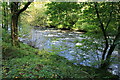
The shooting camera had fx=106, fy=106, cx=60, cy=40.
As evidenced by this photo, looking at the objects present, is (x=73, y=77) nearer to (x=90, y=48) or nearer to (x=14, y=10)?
(x=90, y=48)

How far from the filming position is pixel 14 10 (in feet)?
14.2

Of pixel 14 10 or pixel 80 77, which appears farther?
pixel 14 10

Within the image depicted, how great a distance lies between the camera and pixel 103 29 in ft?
9.56

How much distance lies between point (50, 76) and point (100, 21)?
189 cm

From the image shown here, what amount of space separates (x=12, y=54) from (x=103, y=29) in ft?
10.9

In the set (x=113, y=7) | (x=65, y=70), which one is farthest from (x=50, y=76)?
(x=113, y=7)

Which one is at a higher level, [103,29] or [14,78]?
[103,29]

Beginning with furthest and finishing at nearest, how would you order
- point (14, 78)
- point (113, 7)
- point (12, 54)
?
point (12, 54)
point (113, 7)
point (14, 78)

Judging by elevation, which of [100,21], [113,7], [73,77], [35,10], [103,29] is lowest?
[73,77]

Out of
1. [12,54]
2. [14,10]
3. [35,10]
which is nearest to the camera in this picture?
[12,54]

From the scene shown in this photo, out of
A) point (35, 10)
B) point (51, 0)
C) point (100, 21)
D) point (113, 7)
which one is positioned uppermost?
point (35, 10)

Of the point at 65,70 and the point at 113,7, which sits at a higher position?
the point at 113,7

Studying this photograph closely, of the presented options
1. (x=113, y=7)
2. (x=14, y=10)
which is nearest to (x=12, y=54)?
(x=14, y=10)

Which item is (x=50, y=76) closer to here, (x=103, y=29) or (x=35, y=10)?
(x=103, y=29)
